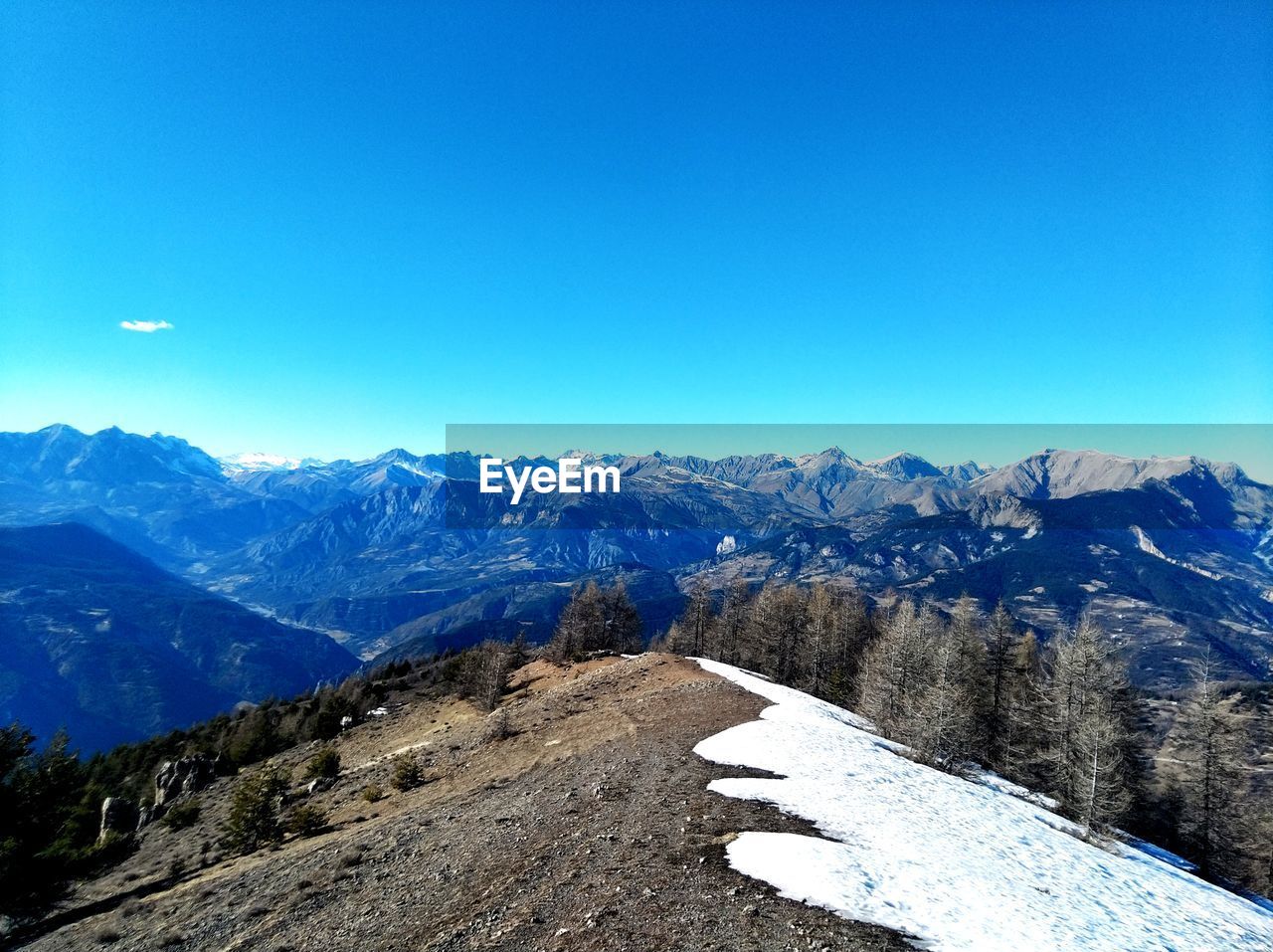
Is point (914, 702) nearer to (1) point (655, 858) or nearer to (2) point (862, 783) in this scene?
(2) point (862, 783)

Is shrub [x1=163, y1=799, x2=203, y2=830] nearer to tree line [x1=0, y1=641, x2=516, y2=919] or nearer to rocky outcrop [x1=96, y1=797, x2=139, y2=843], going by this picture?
tree line [x1=0, y1=641, x2=516, y2=919]

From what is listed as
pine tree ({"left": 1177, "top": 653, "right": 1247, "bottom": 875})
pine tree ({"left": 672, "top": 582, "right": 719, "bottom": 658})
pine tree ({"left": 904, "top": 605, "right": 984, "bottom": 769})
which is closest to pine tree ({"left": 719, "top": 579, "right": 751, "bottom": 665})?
pine tree ({"left": 672, "top": 582, "right": 719, "bottom": 658})

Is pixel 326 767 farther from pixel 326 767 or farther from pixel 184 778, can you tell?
pixel 184 778

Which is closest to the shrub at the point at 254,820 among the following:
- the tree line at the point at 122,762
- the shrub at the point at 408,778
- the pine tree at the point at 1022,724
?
the tree line at the point at 122,762

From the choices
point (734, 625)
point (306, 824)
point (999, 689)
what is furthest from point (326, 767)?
point (999, 689)

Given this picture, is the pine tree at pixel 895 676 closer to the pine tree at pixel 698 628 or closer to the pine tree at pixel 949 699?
the pine tree at pixel 949 699
